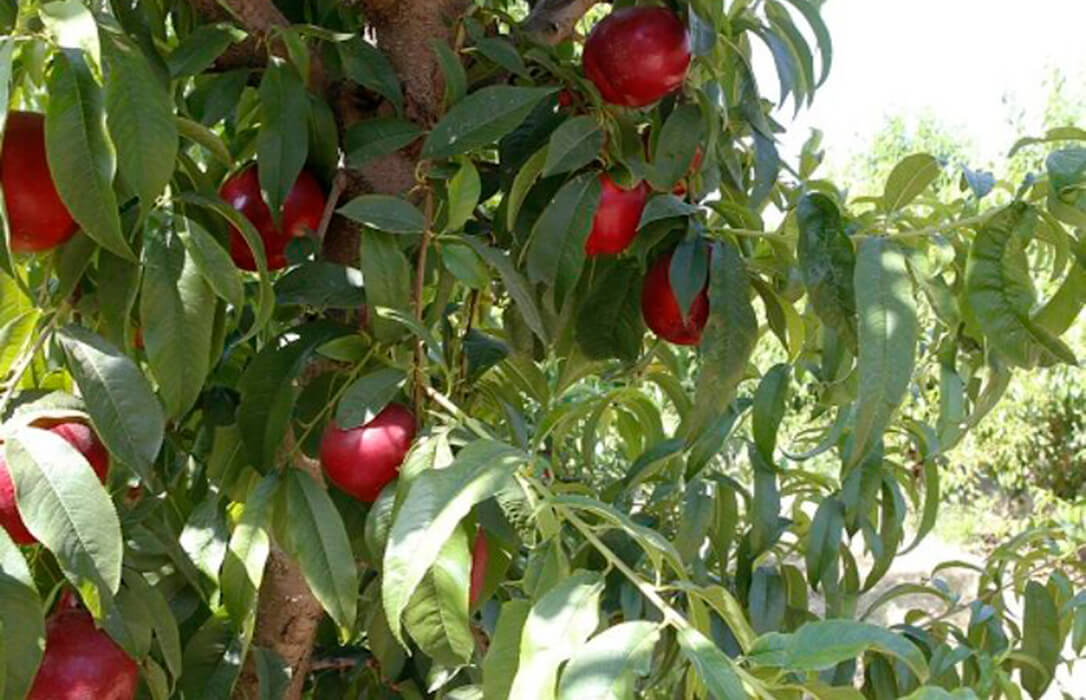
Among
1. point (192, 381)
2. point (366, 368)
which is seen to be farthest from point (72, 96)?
point (366, 368)

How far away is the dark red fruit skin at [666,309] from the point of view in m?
0.79

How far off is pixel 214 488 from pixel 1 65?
0.39 m

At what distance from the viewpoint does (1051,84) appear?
7148 mm

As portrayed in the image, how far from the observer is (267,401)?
2.18ft

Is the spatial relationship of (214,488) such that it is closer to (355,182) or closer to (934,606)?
(355,182)

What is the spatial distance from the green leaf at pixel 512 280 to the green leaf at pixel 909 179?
0.70 feet

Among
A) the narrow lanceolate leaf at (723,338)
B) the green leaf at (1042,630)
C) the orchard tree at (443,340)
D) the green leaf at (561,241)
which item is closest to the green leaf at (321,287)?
the orchard tree at (443,340)

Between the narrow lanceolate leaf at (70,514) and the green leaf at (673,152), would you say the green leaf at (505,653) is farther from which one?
the green leaf at (673,152)

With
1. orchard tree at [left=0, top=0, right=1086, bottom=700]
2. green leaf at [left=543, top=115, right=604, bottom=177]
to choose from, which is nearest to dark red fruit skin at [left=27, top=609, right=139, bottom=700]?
orchard tree at [left=0, top=0, right=1086, bottom=700]

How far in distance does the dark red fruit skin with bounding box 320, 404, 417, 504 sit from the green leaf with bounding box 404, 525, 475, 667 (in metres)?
0.12

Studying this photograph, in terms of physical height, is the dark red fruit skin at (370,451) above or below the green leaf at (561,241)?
below

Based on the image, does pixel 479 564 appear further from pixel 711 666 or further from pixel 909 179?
pixel 909 179

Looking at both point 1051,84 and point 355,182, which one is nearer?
point 355,182

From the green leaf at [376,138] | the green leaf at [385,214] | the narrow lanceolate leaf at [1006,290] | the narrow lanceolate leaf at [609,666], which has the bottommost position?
the narrow lanceolate leaf at [609,666]
